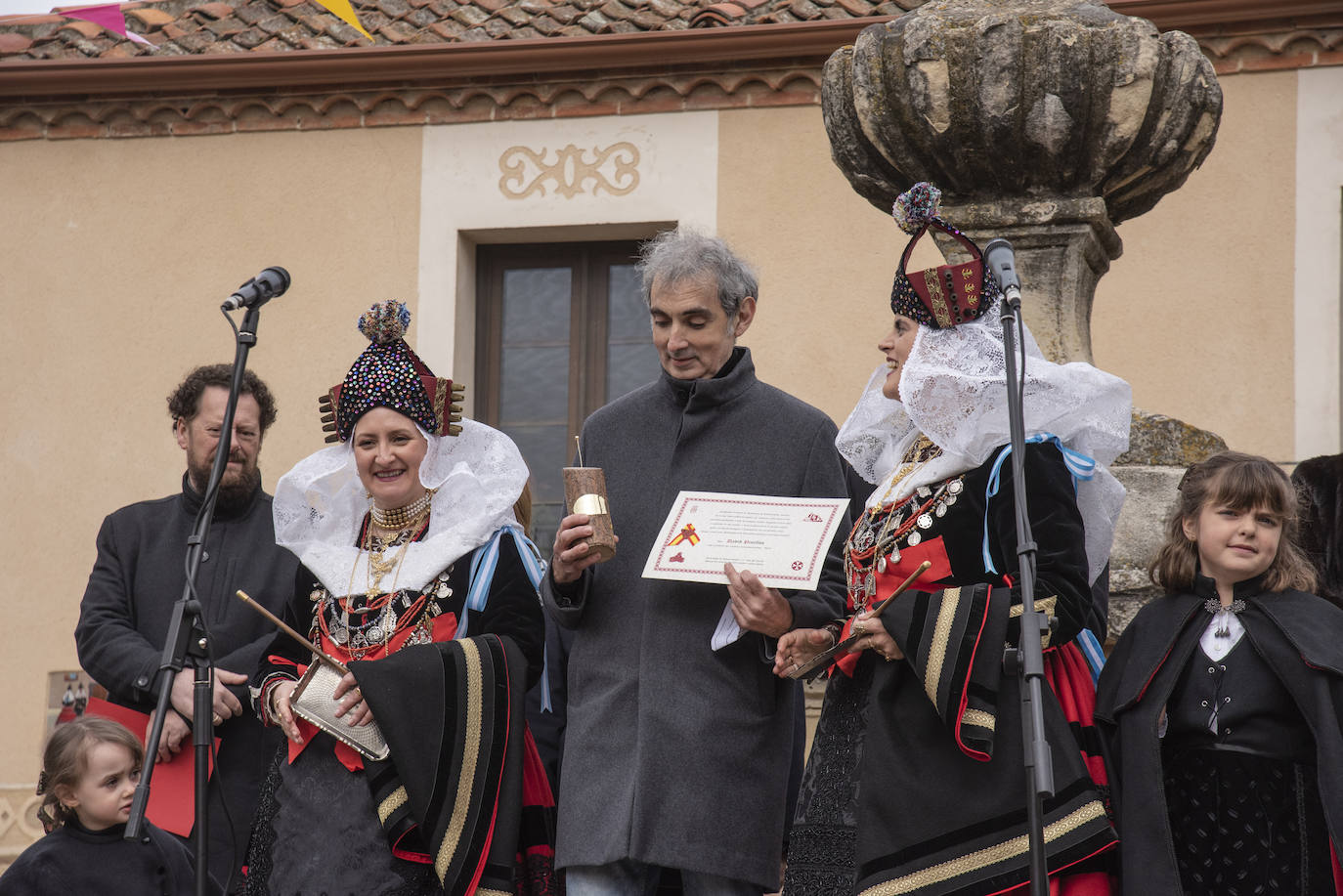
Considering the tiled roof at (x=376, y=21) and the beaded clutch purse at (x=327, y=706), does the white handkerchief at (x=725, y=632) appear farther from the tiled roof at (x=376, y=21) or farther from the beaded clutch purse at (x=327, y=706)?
the tiled roof at (x=376, y=21)

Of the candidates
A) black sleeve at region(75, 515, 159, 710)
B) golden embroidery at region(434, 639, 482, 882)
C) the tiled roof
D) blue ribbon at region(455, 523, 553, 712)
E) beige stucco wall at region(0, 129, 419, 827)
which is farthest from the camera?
beige stucco wall at region(0, 129, 419, 827)

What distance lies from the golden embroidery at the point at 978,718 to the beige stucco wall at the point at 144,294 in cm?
631

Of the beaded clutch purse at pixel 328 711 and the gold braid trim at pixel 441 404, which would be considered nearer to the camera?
the beaded clutch purse at pixel 328 711

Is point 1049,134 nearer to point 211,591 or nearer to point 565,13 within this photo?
point 211,591

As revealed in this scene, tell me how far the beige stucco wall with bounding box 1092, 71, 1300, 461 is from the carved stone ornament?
3.56 meters

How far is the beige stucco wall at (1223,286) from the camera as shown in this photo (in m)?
8.52

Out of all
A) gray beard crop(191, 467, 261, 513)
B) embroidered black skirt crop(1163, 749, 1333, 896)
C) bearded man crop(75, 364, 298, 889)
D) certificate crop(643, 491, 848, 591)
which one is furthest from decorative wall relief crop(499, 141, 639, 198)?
embroidered black skirt crop(1163, 749, 1333, 896)

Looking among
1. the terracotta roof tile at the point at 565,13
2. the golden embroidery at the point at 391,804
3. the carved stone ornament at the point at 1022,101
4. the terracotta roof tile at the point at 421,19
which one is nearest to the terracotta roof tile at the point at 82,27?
the terracotta roof tile at the point at 421,19

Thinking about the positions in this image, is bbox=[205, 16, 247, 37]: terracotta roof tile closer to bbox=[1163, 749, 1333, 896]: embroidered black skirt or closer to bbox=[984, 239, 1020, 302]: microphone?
bbox=[984, 239, 1020, 302]: microphone

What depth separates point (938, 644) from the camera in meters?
3.60

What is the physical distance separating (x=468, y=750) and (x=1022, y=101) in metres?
2.23

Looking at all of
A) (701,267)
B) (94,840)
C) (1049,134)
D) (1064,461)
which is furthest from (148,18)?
(1064,461)

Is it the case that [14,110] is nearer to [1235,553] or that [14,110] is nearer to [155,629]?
[155,629]

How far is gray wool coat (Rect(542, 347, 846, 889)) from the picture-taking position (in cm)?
386
